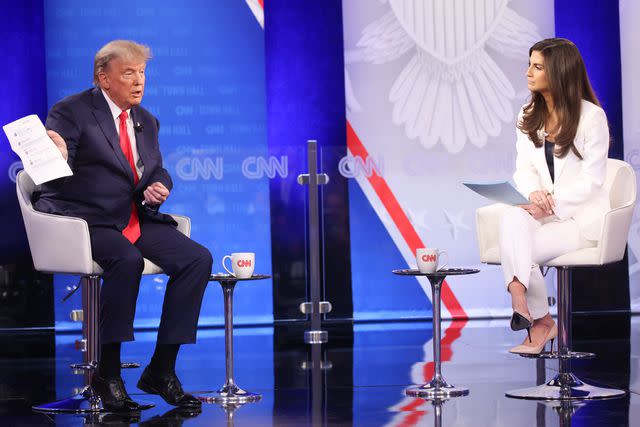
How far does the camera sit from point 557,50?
3.64 m

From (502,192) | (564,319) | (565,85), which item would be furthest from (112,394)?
(565,85)

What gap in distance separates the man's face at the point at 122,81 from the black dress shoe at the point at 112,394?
980 millimetres

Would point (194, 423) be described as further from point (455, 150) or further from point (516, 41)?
point (516, 41)

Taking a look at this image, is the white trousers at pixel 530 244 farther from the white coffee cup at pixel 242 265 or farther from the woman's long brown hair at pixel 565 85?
the white coffee cup at pixel 242 265

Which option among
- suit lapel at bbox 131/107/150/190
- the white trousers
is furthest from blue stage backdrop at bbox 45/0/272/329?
the white trousers

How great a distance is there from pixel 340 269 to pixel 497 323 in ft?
3.40

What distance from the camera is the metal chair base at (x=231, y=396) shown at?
3525 mm

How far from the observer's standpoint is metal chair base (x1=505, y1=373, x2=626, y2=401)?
3385 millimetres

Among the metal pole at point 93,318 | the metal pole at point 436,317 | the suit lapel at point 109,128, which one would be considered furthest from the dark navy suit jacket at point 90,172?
the metal pole at point 436,317

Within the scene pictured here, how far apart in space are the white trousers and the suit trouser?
1.06 m

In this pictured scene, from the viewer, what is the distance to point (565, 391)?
3.41 metres

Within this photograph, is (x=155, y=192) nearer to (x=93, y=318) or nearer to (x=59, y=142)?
(x=59, y=142)

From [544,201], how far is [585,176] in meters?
0.19

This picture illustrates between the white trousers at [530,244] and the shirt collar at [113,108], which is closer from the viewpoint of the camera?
the white trousers at [530,244]
